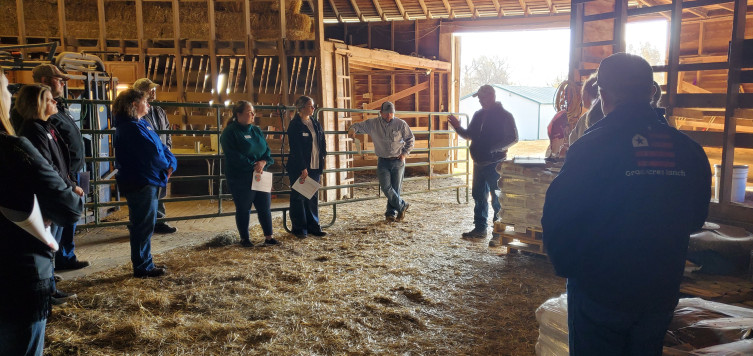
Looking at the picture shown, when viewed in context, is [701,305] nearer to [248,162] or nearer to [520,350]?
[520,350]

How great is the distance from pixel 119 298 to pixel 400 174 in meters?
4.15

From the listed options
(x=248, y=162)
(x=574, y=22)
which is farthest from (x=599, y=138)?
(x=574, y=22)

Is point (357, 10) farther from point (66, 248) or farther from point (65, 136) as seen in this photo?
point (66, 248)

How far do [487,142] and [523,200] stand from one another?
3.60ft

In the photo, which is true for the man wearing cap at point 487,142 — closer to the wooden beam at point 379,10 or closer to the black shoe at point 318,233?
the black shoe at point 318,233

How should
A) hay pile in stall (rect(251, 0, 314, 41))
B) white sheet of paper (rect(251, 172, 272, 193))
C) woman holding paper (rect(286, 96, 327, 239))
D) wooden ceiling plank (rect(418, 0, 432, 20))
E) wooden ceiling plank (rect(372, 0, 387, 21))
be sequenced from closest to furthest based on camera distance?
white sheet of paper (rect(251, 172, 272, 193))
woman holding paper (rect(286, 96, 327, 239))
hay pile in stall (rect(251, 0, 314, 41))
wooden ceiling plank (rect(418, 0, 432, 20))
wooden ceiling plank (rect(372, 0, 387, 21))

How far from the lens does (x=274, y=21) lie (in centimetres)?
1123

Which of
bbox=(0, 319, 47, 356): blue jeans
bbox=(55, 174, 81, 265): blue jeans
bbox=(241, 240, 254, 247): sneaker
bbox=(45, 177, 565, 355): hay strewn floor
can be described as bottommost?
bbox=(45, 177, 565, 355): hay strewn floor

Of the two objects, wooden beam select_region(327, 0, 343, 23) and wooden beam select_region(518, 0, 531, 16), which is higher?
wooden beam select_region(327, 0, 343, 23)

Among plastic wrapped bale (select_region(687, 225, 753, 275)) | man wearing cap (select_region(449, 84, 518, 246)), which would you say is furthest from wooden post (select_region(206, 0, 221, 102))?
plastic wrapped bale (select_region(687, 225, 753, 275))

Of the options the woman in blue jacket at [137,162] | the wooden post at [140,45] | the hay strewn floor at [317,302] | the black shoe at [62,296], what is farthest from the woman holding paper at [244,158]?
the wooden post at [140,45]

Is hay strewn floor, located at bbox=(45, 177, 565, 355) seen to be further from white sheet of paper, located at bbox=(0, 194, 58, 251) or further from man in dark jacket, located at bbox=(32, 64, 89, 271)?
white sheet of paper, located at bbox=(0, 194, 58, 251)

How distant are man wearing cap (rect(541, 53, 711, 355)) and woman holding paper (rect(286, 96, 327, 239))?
440cm

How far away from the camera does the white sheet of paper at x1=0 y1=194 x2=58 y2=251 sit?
1.77 m
